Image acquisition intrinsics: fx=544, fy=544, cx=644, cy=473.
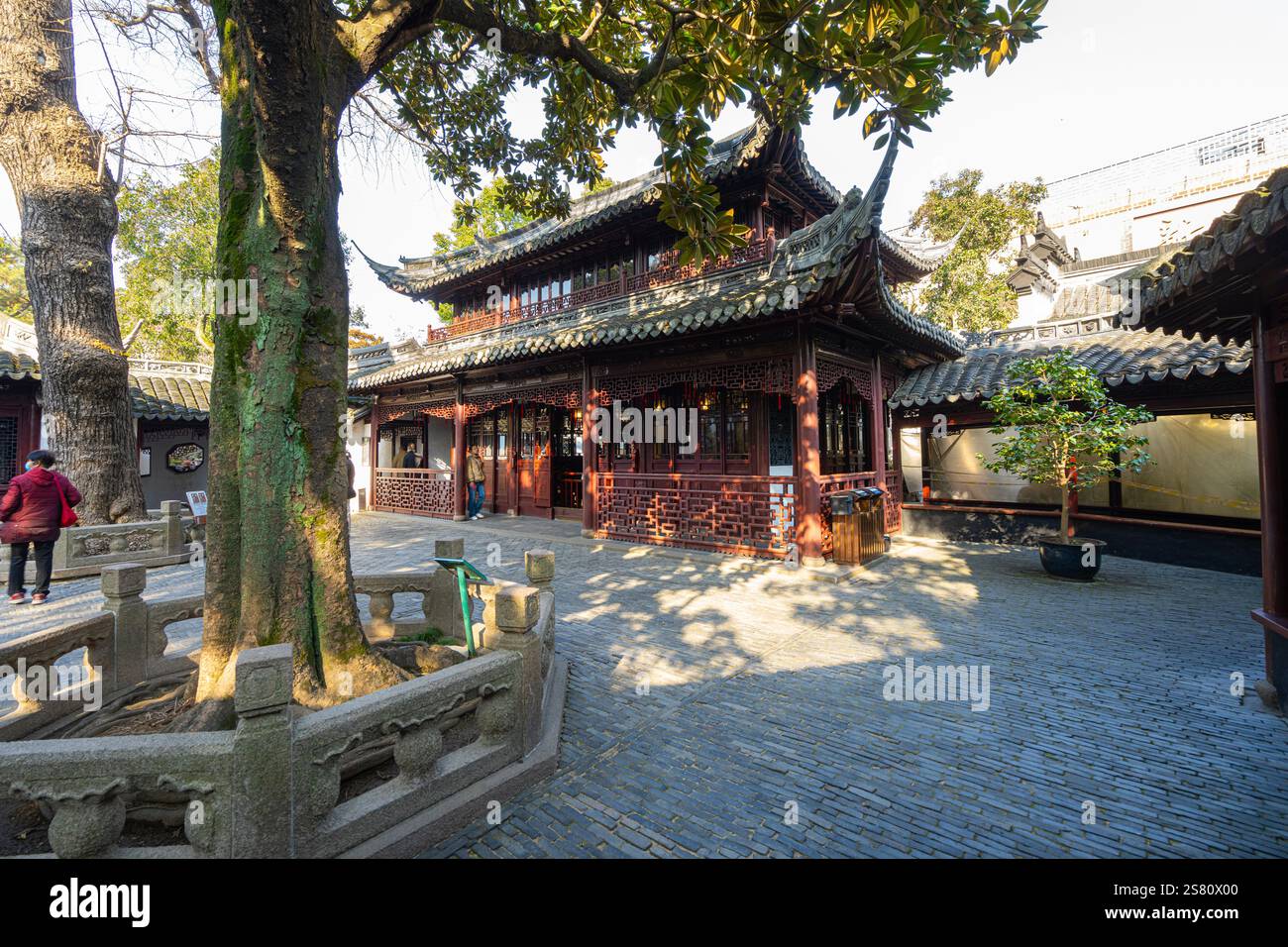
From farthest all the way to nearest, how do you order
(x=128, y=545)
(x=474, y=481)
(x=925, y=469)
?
(x=474, y=481)
(x=925, y=469)
(x=128, y=545)

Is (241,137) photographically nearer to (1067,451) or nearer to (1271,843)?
(1271,843)

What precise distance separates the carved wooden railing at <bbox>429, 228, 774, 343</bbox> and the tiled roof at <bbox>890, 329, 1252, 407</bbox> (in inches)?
159

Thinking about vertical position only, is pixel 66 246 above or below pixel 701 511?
above

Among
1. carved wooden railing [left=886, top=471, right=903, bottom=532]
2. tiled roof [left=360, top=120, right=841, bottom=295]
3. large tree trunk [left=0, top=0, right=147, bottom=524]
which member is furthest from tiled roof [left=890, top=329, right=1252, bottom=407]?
large tree trunk [left=0, top=0, right=147, bottom=524]

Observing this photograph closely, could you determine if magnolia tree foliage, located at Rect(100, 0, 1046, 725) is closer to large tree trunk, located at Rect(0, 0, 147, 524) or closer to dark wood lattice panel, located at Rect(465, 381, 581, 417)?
dark wood lattice panel, located at Rect(465, 381, 581, 417)

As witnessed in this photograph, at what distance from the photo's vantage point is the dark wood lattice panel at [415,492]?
41.2ft

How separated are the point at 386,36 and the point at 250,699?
132 inches

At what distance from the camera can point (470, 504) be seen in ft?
40.8

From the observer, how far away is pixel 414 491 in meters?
13.2

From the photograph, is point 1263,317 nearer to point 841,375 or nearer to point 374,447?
point 841,375

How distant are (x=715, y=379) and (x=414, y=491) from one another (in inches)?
337

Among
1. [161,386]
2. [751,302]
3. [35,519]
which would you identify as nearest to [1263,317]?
[751,302]

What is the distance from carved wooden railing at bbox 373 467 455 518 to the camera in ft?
41.1

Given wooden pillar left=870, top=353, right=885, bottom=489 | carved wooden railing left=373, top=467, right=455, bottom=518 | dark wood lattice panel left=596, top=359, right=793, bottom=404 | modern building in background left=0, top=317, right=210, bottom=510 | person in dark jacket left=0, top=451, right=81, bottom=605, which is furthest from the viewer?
carved wooden railing left=373, top=467, right=455, bottom=518
